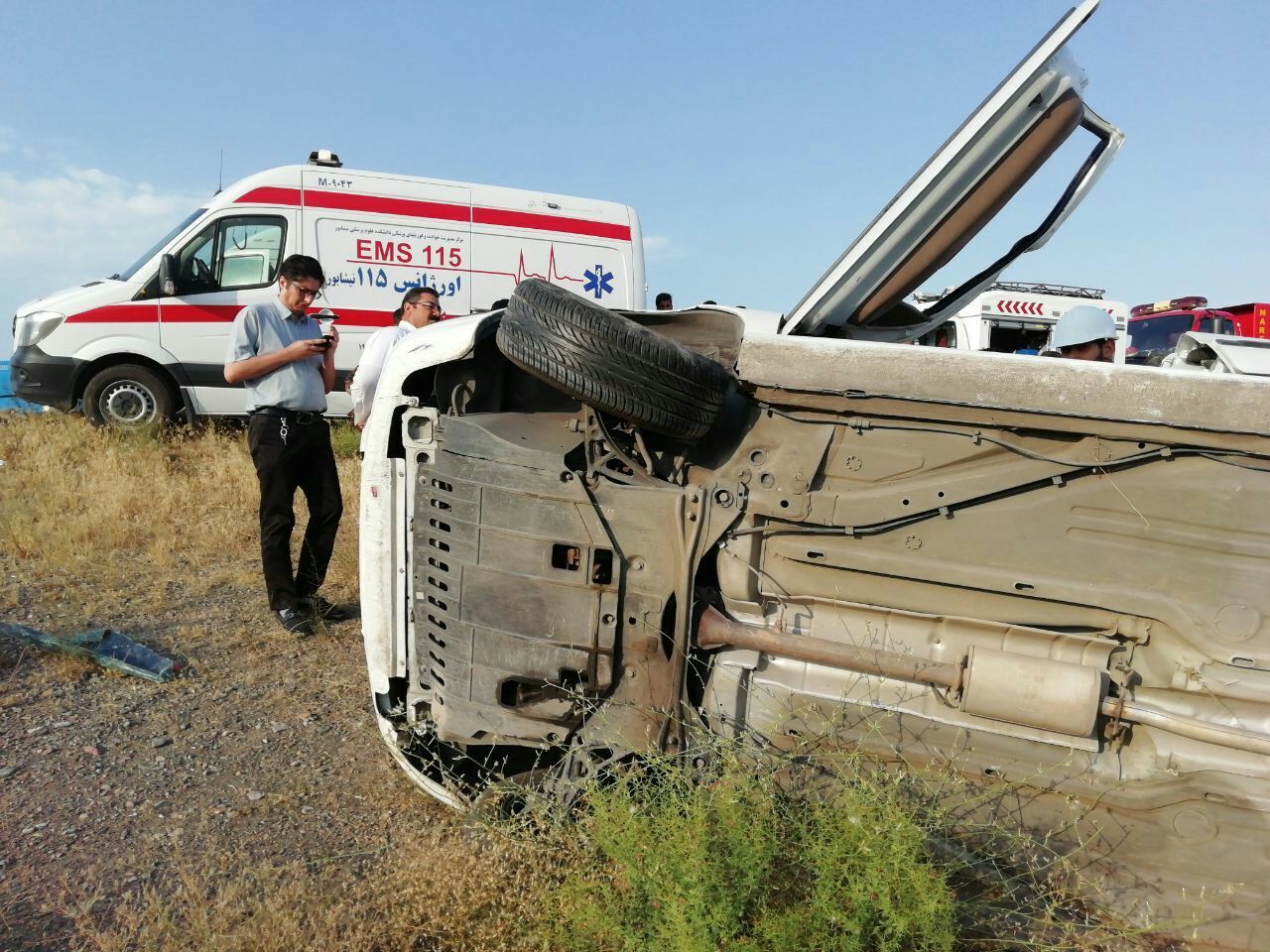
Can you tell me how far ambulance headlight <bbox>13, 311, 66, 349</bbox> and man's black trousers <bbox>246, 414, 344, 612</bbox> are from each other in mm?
5058

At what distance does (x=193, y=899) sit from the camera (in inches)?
91.5

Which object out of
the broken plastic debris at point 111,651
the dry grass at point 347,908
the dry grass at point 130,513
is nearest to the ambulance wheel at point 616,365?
the dry grass at point 347,908

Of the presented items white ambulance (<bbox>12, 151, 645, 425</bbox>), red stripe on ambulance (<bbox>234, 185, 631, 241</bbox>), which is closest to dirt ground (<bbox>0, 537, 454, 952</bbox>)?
white ambulance (<bbox>12, 151, 645, 425</bbox>)

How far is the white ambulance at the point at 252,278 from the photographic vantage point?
26.6ft

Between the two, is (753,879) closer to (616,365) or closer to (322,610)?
(616,365)

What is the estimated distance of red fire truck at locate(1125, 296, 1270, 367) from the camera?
43.6ft

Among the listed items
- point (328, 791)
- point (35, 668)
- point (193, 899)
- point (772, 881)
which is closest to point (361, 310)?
point (35, 668)

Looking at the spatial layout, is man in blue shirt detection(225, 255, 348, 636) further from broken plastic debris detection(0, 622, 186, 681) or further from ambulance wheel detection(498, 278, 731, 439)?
ambulance wheel detection(498, 278, 731, 439)

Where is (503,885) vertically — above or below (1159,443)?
below

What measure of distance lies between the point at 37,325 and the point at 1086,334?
8.51 metres

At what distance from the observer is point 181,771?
315 cm

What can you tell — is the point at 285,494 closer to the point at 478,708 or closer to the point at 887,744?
the point at 478,708

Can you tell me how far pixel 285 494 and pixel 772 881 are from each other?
→ 313 cm

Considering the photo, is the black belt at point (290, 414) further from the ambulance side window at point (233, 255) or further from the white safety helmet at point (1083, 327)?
the ambulance side window at point (233, 255)
